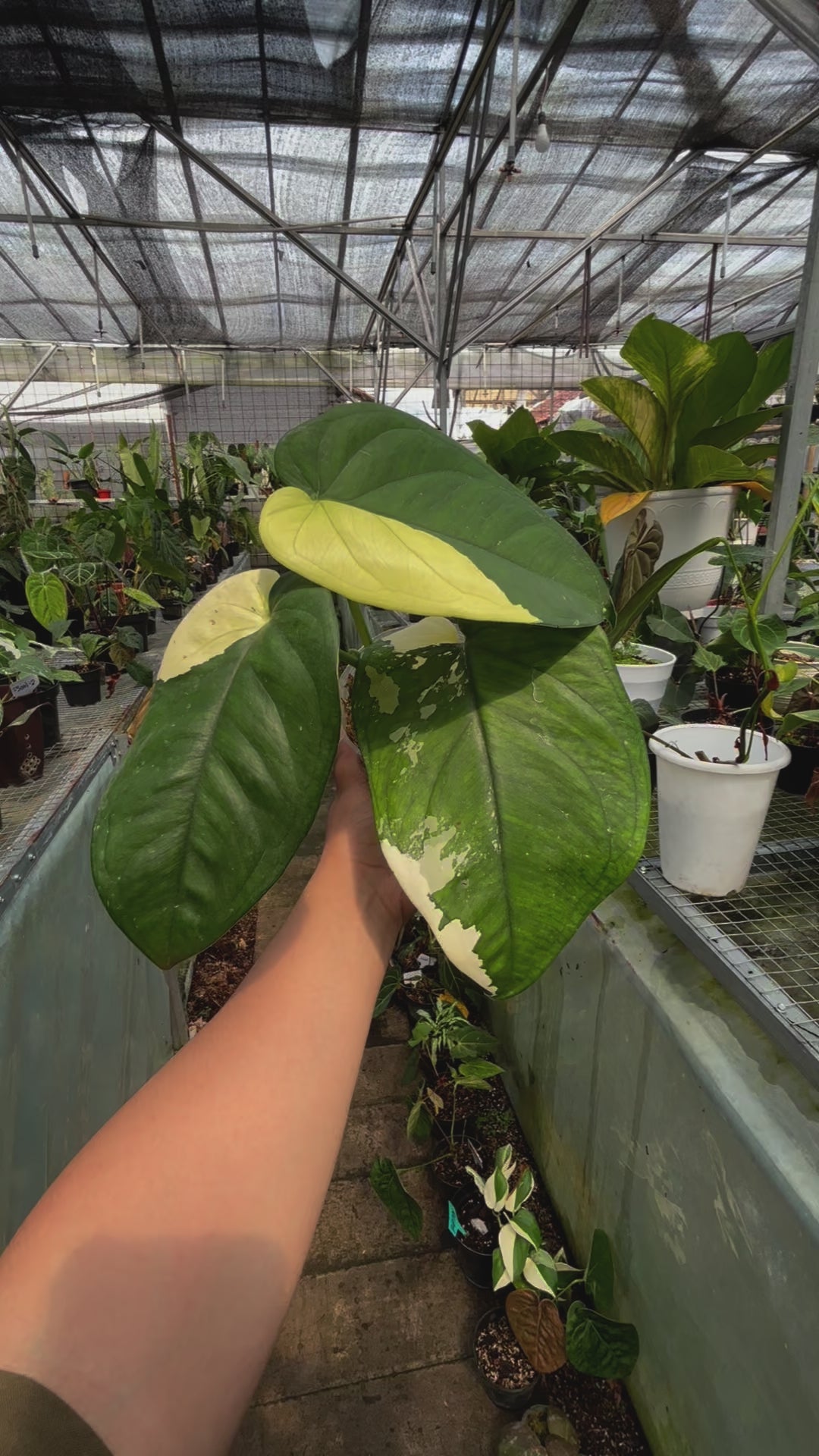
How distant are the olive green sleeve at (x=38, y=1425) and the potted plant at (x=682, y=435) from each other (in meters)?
1.15

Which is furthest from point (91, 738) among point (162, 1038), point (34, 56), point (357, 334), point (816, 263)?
point (357, 334)

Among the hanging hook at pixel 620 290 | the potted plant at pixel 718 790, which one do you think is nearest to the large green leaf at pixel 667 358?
the potted plant at pixel 718 790

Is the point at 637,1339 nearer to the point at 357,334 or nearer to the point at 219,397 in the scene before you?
the point at 357,334

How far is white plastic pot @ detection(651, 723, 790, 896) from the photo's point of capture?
31.6 inches

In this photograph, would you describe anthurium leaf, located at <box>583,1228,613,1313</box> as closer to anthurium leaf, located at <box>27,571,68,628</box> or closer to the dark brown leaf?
the dark brown leaf

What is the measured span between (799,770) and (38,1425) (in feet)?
3.84

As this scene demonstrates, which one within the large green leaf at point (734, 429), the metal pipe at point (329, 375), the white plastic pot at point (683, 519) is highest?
the metal pipe at point (329, 375)

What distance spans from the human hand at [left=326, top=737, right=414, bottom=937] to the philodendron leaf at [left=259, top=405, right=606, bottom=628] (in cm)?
23

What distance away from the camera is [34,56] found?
133 inches

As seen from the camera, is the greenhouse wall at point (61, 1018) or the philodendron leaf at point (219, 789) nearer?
the philodendron leaf at point (219, 789)

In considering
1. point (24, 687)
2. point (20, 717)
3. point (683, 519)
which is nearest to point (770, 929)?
point (683, 519)

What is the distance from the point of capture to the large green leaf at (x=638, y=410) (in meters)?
1.12

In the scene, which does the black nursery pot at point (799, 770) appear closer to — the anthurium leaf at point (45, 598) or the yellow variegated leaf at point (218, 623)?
the yellow variegated leaf at point (218, 623)

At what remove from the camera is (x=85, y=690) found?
202cm
